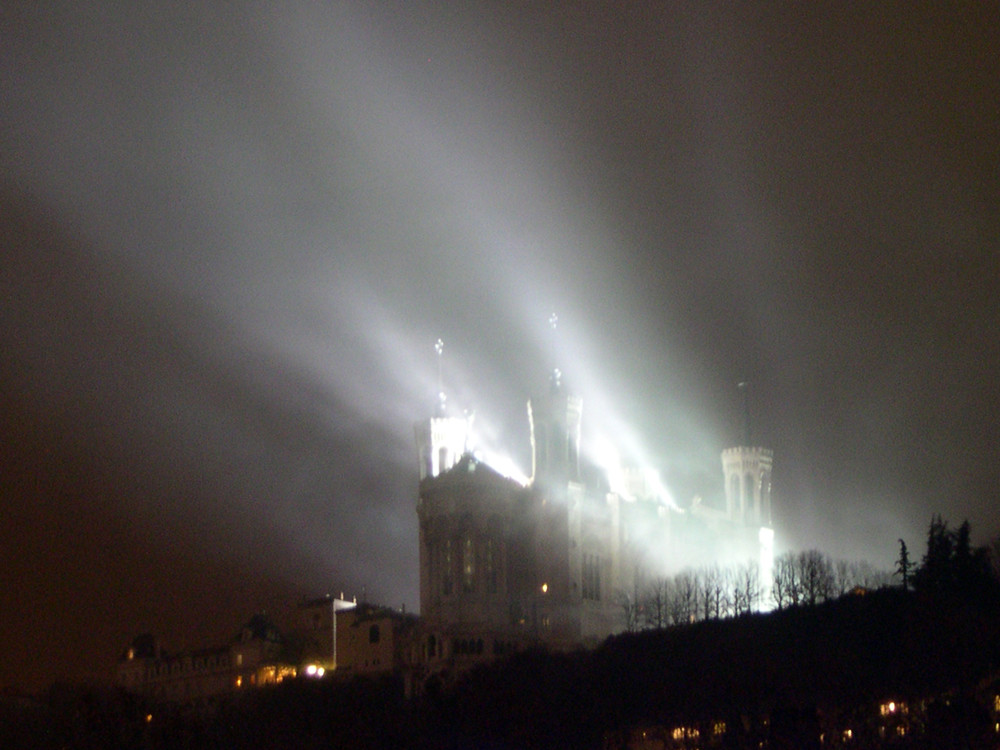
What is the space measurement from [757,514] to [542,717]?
132 feet

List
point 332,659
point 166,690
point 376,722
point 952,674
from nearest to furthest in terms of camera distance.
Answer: point 952,674, point 376,722, point 332,659, point 166,690

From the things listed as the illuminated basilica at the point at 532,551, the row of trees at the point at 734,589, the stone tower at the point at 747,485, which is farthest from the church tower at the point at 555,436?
the stone tower at the point at 747,485

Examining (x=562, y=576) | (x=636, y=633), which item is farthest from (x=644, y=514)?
(x=636, y=633)

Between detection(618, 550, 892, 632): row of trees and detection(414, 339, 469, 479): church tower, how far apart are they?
14.7 meters

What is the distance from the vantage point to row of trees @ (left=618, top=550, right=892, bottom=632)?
87312 millimetres

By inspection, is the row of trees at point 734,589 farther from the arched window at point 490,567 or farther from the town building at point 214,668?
the town building at point 214,668

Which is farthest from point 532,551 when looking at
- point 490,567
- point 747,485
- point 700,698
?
point 700,698

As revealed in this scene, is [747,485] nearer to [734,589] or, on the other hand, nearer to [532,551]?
[734,589]

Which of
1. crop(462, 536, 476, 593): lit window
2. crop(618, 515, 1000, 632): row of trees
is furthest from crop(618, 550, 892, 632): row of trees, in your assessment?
crop(462, 536, 476, 593): lit window

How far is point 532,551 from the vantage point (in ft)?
304

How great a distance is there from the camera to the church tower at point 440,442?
10112cm

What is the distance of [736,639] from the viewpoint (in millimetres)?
74250

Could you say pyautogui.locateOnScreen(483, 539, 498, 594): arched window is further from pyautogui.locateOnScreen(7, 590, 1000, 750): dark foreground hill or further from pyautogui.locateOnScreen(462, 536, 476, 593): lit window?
pyautogui.locateOnScreen(7, 590, 1000, 750): dark foreground hill

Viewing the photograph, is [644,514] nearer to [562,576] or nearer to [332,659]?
[562,576]
